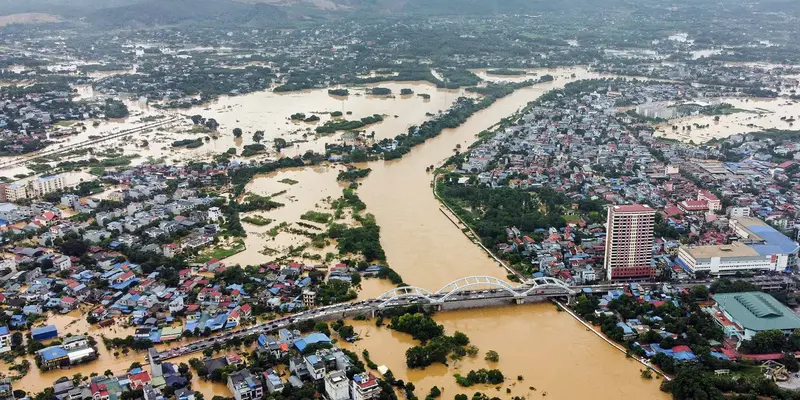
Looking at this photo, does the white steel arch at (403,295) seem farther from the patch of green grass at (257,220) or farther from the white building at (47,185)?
the white building at (47,185)

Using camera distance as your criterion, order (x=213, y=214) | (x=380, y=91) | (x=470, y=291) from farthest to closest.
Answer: (x=380, y=91) → (x=213, y=214) → (x=470, y=291)

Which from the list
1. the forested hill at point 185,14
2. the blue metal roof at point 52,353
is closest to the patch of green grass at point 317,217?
the blue metal roof at point 52,353

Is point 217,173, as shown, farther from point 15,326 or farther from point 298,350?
point 298,350

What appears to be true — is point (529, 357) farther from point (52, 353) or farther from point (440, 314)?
point (52, 353)

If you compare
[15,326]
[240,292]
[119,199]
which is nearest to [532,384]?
[240,292]

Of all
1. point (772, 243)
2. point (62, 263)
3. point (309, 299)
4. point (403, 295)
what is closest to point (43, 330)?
point (62, 263)

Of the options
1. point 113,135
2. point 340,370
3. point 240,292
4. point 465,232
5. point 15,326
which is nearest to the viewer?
point 340,370
